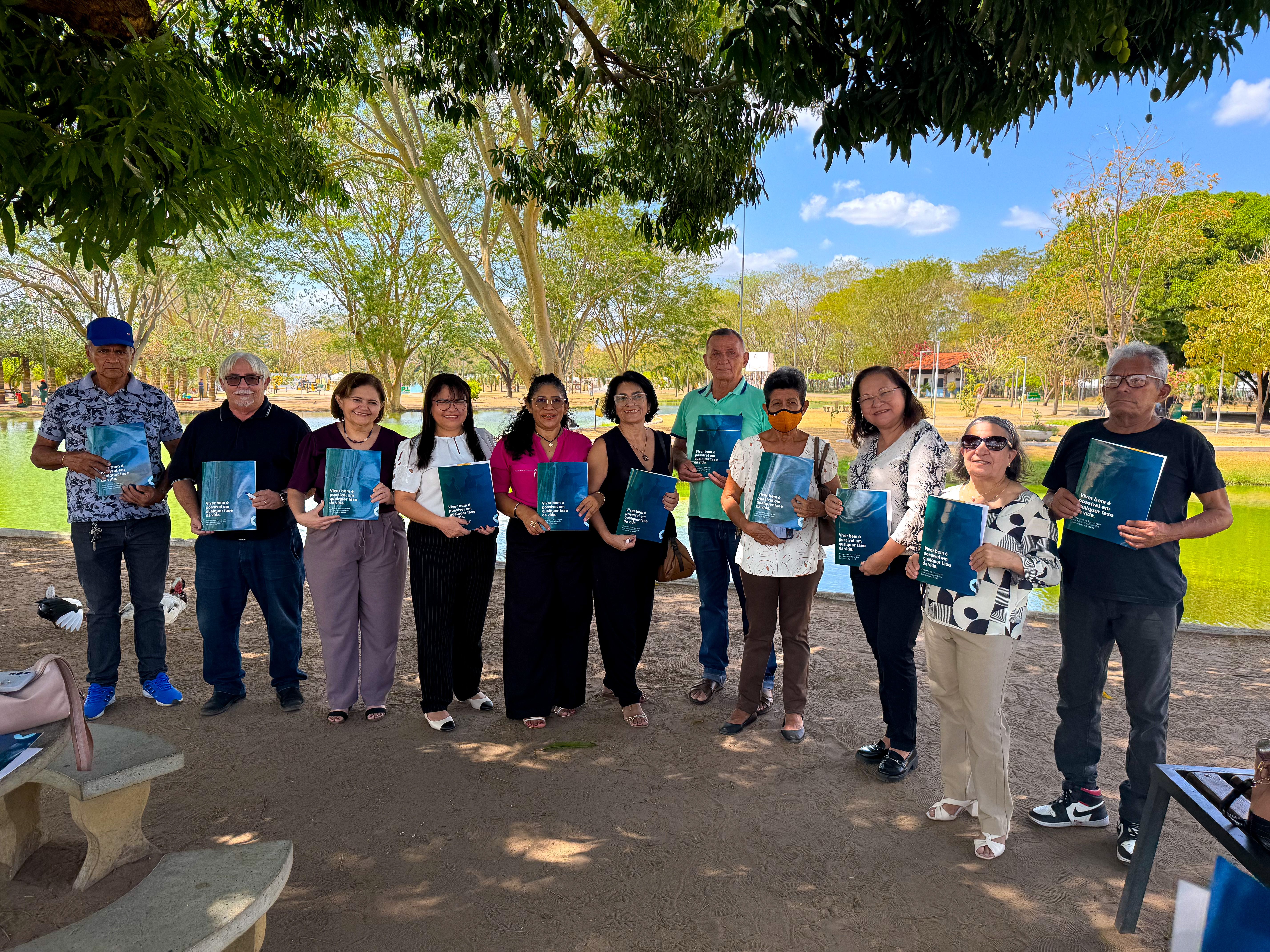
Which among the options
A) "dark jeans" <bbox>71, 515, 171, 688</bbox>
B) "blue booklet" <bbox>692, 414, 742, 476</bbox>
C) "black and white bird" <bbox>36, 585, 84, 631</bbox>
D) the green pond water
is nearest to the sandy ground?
"dark jeans" <bbox>71, 515, 171, 688</bbox>

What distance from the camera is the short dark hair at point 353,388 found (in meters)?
4.10

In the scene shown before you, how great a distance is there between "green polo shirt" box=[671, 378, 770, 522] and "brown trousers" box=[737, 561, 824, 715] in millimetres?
601

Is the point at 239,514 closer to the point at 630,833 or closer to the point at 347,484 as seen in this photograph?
the point at 347,484

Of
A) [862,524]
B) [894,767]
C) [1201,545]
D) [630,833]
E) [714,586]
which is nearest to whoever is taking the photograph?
[630,833]

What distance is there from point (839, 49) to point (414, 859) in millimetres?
3625

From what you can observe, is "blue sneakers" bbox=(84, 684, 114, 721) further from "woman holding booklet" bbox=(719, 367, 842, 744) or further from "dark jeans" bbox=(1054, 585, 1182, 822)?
"dark jeans" bbox=(1054, 585, 1182, 822)

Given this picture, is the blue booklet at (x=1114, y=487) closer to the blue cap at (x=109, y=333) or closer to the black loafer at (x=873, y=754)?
the black loafer at (x=873, y=754)

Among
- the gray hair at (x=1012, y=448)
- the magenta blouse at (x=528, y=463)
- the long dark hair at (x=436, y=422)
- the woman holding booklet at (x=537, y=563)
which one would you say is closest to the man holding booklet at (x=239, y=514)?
the long dark hair at (x=436, y=422)

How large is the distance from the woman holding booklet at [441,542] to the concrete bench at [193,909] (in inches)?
72.3

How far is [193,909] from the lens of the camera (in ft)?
6.72

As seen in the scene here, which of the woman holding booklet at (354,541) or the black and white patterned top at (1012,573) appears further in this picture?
the woman holding booklet at (354,541)

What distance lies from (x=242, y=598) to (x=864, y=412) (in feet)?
12.0

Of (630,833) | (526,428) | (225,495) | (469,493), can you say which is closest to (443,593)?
(469,493)

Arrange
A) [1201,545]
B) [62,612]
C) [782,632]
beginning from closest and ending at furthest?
[782,632] < [62,612] < [1201,545]
